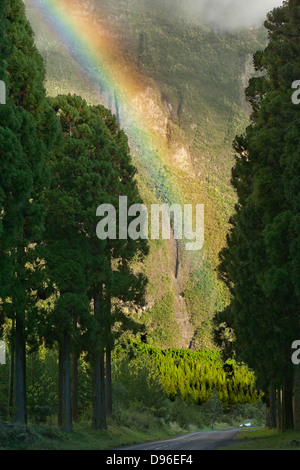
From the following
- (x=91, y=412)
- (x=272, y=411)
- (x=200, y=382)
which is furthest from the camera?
(x=200, y=382)

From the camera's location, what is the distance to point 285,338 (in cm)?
2447

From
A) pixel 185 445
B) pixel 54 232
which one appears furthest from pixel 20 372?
pixel 185 445

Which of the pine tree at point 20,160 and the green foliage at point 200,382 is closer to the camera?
the pine tree at point 20,160

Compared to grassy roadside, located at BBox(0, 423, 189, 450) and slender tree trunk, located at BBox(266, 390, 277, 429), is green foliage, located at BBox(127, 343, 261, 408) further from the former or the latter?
grassy roadside, located at BBox(0, 423, 189, 450)

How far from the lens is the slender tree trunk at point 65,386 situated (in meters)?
26.9

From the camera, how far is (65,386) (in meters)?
27.6

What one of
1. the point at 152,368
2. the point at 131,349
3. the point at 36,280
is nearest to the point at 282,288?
the point at 36,280

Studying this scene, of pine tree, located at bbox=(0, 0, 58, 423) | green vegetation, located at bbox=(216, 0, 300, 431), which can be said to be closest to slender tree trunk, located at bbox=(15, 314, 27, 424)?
pine tree, located at bbox=(0, 0, 58, 423)

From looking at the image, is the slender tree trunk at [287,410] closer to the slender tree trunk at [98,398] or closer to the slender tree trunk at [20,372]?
the slender tree trunk at [98,398]

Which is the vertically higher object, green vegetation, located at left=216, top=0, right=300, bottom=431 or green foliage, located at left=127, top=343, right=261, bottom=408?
green vegetation, located at left=216, top=0, right=300, bottom=431

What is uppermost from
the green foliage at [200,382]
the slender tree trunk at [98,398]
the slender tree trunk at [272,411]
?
the slender tree trunk at [98,398]

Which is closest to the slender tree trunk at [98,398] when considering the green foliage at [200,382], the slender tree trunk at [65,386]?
the slender tree trunk at [65,386]

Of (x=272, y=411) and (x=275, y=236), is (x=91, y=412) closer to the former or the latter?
(x=272, y=411)

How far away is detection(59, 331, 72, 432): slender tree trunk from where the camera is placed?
2691 cm
